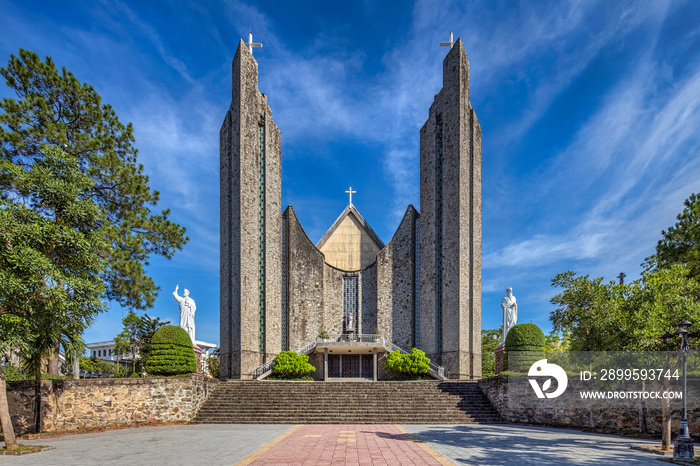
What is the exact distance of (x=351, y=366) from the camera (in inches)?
999

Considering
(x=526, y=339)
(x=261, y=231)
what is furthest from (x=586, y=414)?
(x=261, y=231)

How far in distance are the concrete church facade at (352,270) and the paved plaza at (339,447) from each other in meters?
10.6

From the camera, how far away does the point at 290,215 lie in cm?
2745

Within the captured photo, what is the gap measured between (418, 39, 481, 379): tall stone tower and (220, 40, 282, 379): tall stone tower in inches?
355

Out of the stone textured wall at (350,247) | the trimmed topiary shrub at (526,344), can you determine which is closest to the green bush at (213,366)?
the stone textured wall at (350,247)

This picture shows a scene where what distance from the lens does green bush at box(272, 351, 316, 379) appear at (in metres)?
21.4

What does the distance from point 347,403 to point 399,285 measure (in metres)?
12.1

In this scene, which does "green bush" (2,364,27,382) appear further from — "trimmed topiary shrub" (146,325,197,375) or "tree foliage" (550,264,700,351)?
"tree foliage" (550,264,700,351)

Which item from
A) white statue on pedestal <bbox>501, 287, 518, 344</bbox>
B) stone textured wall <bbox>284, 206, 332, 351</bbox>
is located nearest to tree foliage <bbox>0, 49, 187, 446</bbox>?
stone textured wall <bbox>284, 206, 332, 351</bbox>

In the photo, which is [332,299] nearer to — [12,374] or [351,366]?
[351,366]

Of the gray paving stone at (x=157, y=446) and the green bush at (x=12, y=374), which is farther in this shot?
the green bush at (x=12, y=374)

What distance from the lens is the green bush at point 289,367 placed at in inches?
841

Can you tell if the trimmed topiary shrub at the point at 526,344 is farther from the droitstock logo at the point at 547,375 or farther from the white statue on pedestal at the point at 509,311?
the white statue on pedestal at the point at 509,311

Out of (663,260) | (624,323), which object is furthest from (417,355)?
(624,323)
